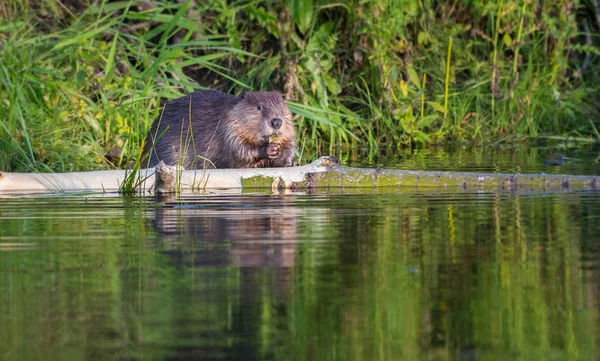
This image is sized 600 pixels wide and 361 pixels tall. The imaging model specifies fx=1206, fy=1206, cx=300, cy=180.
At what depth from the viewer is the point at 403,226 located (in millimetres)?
4355

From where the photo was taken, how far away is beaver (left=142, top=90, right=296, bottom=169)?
6.90 metres

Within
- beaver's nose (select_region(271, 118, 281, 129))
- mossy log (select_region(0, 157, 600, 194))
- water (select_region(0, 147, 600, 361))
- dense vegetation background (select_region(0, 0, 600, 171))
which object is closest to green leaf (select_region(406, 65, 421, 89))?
dense vegetation background (select_region(0, 0, 600, 171))

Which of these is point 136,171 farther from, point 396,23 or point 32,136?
point 396,23

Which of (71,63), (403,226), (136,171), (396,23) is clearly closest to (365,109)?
(396,23)

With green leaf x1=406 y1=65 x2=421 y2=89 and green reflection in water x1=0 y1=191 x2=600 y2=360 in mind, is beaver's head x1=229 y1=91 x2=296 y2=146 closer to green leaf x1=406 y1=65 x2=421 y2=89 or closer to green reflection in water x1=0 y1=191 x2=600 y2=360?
green reflection in water x1=0 y1=191 x2=600 y2=360

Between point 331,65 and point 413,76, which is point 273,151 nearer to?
point 331,65

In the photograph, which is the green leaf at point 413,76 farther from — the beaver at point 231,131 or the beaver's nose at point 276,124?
the beaver's nose at point 276,124

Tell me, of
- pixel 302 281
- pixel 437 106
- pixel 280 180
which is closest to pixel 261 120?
pixel 280 180

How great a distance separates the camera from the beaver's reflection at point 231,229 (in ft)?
11.9

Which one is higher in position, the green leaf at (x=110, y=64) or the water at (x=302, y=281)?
the green leaf at (x=110, y=64)

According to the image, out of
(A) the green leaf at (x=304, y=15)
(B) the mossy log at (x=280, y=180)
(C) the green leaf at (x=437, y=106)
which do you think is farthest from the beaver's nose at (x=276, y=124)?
(C) the green leaf at (x=437, y=106)

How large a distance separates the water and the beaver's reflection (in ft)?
0.04

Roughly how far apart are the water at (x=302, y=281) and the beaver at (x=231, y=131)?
1840 mm

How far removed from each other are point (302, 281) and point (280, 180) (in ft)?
7.99
